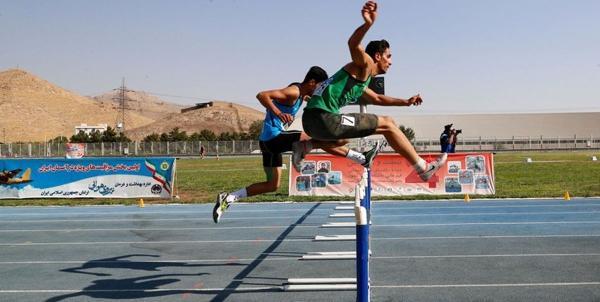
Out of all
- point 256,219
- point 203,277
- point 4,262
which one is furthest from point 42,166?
point 203,277

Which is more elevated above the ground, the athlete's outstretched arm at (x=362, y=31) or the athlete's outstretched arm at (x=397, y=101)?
the athlete's outstretched arm at (x=362, y=31)

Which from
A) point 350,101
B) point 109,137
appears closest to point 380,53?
point 350,101

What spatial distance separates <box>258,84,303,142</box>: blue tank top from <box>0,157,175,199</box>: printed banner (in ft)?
38.3

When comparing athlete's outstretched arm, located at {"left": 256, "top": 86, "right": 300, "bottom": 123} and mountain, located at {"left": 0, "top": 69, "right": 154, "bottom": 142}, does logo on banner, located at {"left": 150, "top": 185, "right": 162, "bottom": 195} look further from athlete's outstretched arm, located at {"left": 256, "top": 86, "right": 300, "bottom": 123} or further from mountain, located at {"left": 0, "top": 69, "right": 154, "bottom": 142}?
mountain, located at {"left": 0, "top": 69, "right": 154, "bottom": 142}

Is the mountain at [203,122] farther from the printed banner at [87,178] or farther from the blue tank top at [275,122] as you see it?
the blue tank top at [275,122]

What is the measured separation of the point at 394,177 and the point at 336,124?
12.5 meters

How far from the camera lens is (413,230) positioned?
10.9 meters

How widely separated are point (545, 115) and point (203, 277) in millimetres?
88031

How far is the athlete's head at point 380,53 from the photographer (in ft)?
18.6

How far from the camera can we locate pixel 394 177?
58.6ft

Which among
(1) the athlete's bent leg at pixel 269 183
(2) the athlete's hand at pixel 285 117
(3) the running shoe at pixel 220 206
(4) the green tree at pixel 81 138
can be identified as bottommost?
(3) the running shoe at pixel 220 206

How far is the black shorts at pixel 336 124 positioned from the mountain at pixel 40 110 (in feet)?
414

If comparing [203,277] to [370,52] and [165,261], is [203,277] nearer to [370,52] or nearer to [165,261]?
[165,261]

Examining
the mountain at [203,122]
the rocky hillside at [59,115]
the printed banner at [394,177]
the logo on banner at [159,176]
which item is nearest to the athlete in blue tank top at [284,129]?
the printed banner at [394,177]
